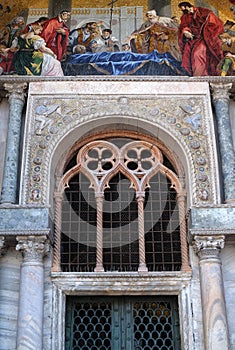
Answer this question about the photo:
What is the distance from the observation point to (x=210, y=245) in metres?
10.1

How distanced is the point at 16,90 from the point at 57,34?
5.70ft

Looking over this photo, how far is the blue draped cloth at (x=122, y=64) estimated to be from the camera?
1199 centimetres

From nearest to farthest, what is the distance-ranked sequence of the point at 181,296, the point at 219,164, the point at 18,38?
the point at 181,296, the point at 219,164, the point at 18,38

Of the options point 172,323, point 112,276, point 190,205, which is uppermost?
point 190,205

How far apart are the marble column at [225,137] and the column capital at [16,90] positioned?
3.86 metres

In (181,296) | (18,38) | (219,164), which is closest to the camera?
(181,296)

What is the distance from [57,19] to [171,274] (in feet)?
20.2

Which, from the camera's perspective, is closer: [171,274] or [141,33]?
[171,274]

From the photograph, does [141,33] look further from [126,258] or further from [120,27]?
[126,258]

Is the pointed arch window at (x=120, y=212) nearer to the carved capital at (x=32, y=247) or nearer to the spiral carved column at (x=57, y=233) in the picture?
the spiral carved column at (x=57, y=233)

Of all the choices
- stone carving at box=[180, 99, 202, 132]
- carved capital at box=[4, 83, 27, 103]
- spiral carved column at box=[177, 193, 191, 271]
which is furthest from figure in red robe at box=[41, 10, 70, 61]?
spiral carved column at box=[177, 193, 191, 271]

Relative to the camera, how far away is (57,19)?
1262cm

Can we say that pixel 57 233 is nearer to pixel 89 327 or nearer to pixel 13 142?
pixel 89 327

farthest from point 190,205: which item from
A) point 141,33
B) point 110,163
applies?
point 141,33
